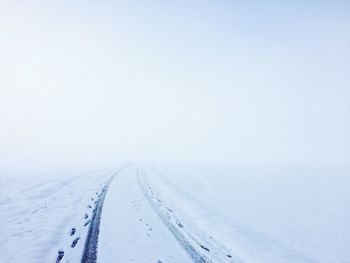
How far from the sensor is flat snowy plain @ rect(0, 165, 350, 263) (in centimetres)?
771

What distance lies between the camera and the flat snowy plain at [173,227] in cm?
771

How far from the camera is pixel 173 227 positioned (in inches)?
395

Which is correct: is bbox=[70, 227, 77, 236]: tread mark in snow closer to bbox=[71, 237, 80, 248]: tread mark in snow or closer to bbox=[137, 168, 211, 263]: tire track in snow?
bbox=[71, 237, 80, 248]: tread mark in snow

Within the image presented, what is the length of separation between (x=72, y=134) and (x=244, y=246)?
138004mm

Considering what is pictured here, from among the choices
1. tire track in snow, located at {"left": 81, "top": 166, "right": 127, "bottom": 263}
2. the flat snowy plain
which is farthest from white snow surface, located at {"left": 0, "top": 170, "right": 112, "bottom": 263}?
tire track in snow, located at {"left": 81, "top": 166, "right": 127, "bottom": 263}

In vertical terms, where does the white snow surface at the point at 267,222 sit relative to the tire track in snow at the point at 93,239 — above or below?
below

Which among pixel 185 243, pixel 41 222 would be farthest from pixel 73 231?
pixel 185 243

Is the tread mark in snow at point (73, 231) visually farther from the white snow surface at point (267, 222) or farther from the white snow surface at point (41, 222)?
the white snow surface at point (267, 222)

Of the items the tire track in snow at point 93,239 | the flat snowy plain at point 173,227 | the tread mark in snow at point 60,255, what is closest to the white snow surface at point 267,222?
the flat snowy plain at point 173,227

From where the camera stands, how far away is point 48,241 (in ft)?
26.9

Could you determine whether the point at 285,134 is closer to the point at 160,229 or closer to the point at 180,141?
the point at 180,141

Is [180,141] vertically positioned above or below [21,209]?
above

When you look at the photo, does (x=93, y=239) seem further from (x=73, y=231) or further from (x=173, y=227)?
(x=173, y=227)

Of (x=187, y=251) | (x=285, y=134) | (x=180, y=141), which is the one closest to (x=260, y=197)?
(x=187, y=251)
